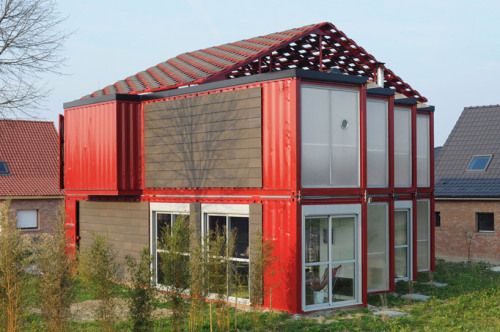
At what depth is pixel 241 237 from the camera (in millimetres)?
14328

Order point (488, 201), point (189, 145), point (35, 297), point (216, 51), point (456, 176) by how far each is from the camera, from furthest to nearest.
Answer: point (456, 176), point (488, 201), point (216, 51), point (189, 145), point (35, 297)

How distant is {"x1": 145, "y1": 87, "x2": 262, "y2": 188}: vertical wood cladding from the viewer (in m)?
14.1

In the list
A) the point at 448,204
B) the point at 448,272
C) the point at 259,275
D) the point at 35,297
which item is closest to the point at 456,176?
the point at 448,204

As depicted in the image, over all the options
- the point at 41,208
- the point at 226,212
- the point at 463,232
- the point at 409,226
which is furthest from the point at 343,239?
the point at 41,208

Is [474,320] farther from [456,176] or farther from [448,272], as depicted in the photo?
[456,176]

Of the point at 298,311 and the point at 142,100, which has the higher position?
the point at 142,100

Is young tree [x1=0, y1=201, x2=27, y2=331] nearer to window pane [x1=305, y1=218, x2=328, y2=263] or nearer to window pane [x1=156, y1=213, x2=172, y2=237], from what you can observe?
window pane [x1=305, y1=218, x2=328, y2=263]

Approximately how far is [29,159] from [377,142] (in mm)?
22153

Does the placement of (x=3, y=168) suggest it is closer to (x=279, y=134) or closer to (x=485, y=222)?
(x=279, y=134)

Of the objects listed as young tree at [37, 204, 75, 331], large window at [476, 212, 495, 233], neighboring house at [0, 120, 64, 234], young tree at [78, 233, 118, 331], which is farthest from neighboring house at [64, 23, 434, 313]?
neighboring house at [0, 120, 64, 234]

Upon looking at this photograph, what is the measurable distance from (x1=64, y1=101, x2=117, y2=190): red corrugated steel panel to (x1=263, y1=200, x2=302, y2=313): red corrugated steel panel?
5.59 meters

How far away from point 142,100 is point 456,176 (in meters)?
15.5

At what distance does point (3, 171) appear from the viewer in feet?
102

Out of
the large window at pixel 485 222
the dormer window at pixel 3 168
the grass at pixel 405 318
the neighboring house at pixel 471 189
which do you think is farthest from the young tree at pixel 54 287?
the dormer window at pixel 3 168
